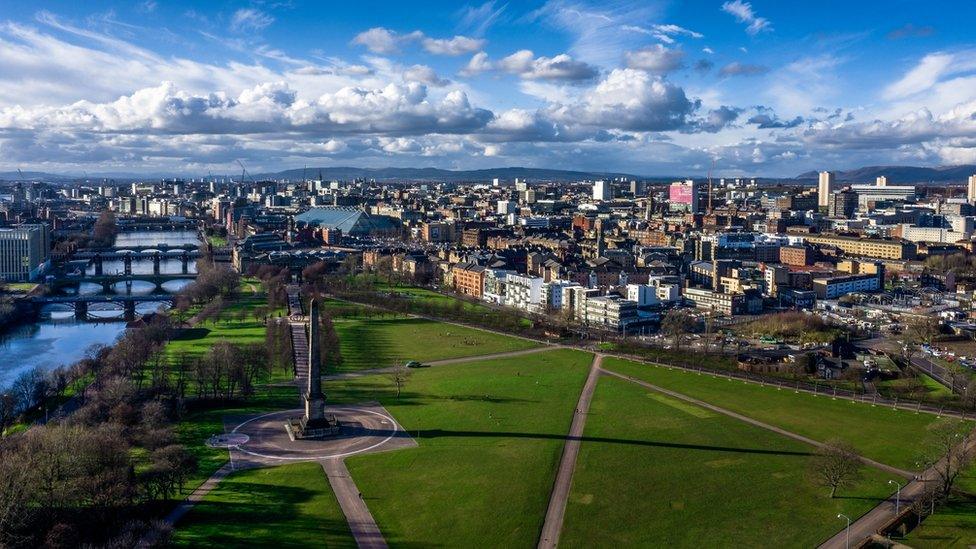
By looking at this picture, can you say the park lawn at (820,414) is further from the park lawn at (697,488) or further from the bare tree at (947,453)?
the park lawn at (697,488)

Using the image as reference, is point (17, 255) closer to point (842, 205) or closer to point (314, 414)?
point (314, 414)

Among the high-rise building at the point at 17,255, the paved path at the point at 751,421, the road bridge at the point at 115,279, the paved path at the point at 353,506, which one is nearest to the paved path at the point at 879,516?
the paved path at the point at 751,421

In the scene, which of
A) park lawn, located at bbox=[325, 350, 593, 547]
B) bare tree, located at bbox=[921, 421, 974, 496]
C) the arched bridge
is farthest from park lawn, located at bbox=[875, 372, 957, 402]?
the arched bridge

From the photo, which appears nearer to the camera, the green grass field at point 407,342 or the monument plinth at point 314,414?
the monument plinth at point 314,414

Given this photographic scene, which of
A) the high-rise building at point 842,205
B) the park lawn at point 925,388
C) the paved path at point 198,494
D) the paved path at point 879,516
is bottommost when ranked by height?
the paved path at point 879,516

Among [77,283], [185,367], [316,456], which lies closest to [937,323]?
[316,456]

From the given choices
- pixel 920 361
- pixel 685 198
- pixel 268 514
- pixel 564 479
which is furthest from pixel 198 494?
pixel 685 198
